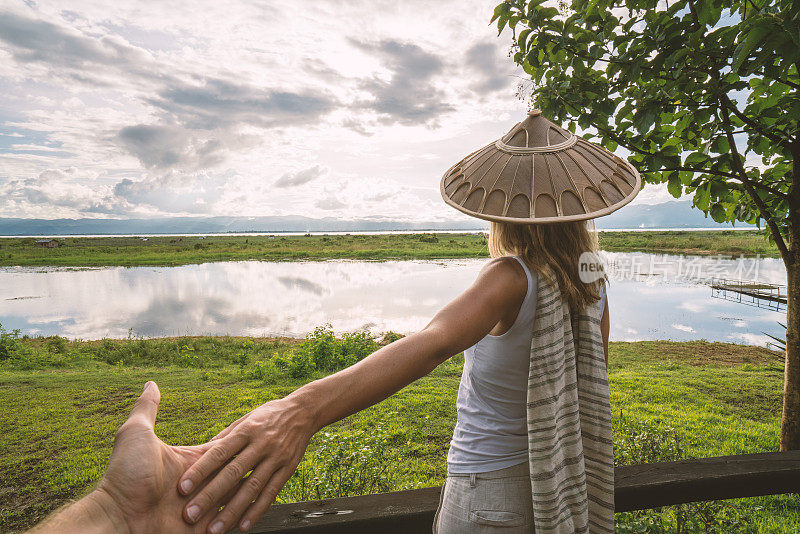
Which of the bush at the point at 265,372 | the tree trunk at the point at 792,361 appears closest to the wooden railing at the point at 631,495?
the tree trunk at the point at 792,361

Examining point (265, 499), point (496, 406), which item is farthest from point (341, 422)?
point (265, 499)

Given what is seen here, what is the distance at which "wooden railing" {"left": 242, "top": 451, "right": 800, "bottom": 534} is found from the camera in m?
1.63

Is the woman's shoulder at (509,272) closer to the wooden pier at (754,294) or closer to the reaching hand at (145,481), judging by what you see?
the reaching hand at (145,481)

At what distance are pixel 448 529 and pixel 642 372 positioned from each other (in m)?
10.2

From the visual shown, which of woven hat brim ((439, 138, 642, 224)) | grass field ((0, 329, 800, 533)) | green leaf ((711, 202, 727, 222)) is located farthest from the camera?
grass field ((0, 329, 800, 533))

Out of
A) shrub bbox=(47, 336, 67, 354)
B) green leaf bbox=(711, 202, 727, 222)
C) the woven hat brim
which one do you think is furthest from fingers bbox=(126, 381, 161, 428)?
shrub bbox=(47, 336, 67, 354)

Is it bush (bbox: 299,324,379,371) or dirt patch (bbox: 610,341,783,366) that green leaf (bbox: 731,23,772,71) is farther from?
dirt patch (bbox: 610,341,783,366)

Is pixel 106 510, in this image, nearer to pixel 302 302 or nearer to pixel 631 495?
pixel 631 495

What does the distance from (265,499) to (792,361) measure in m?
3.71

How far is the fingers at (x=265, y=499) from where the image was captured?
2.87 ft

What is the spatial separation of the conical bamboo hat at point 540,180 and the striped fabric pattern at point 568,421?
251 millimetres

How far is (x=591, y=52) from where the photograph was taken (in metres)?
2.61

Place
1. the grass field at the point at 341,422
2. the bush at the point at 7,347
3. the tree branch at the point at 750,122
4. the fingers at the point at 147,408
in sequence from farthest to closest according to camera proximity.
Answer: the bush at the point at 7,347, the grass field at the point at 341,422, the tree branch at the point at 750,122, the fingers at the point at 147,408

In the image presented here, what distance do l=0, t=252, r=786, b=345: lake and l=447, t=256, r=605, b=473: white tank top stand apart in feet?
33.9
